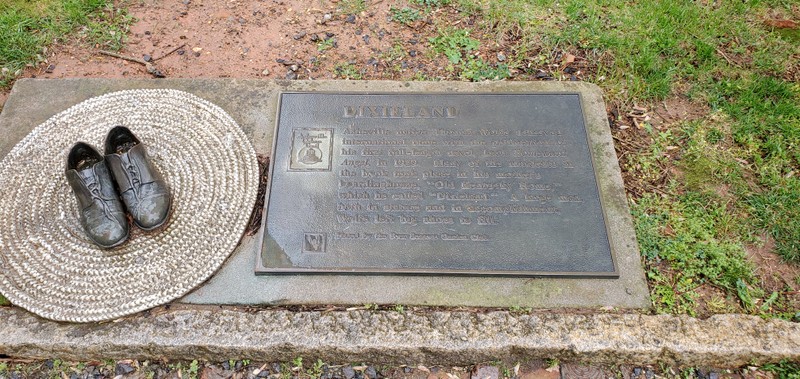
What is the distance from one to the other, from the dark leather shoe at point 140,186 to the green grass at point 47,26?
51.5 inches

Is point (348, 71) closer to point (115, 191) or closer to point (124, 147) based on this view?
point (124, 147)

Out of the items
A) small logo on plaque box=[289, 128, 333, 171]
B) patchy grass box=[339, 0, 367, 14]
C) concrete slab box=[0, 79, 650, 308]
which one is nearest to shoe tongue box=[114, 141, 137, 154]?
concrete slab box=[0, 79, 650, 308]

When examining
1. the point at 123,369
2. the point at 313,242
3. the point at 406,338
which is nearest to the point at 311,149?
the point at 313,242

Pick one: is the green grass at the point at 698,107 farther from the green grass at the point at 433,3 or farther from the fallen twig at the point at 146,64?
the fallen twig at the point at 146,64

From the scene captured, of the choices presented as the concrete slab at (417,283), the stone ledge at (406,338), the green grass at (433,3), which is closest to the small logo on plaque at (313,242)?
the concrete slab at (417,283)

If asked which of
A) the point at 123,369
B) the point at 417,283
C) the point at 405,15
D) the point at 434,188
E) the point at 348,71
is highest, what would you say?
the point at 405,15

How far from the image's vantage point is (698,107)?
3.16m

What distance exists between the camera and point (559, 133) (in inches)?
108

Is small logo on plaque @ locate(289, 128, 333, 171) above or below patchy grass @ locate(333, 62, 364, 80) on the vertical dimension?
below

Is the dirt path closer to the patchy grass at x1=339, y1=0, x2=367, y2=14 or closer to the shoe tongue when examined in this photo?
the patchy grass at x1=339, y1=0, x2=367, y2=14

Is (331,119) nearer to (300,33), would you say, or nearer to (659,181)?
(300,33)

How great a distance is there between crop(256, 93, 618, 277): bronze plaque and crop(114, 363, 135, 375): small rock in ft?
2.47

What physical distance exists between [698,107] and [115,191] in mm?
3463

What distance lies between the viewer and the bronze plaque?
2.38 meters
